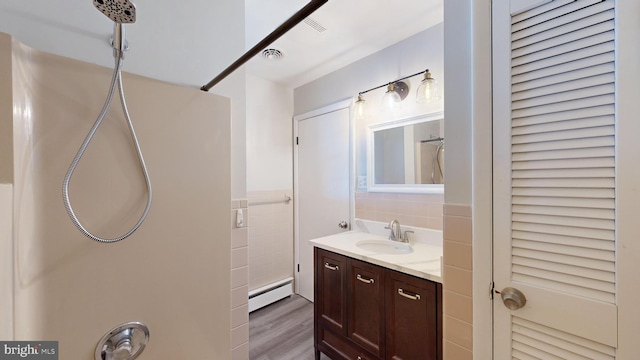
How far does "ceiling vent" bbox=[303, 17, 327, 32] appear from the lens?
163 cm

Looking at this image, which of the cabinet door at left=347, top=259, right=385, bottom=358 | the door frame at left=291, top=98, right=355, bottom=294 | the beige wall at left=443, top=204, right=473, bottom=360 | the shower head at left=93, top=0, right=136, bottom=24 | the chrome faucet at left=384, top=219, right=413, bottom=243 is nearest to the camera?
the shower head at left=93, top=0, right=136, bottom=24

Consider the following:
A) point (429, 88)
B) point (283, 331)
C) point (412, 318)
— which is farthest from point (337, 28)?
point (283, 331)

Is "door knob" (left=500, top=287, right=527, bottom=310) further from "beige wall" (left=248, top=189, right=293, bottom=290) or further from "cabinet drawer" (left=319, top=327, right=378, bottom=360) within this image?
"beige wall" (left=248, top=189, right=293, bottom=290)

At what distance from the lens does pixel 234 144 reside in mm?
1193

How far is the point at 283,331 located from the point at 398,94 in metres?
2.28

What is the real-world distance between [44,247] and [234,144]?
74cm

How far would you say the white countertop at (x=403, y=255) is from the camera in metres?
1.23

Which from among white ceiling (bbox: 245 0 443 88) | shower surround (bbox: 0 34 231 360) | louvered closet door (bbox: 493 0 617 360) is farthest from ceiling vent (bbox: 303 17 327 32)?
louvered closet door (bbox: 493 0 617 360)

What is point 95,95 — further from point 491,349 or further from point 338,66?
point 338,66

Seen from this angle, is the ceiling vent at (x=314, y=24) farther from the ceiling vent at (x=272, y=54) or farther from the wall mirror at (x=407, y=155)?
the wall mirror at (x=407, y=155)

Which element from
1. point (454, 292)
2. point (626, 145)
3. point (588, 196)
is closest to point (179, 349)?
point (454, 292)

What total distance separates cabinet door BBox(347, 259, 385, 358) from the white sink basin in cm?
31

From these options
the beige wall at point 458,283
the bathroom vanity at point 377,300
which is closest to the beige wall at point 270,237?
the bathroom vanity at point 377,300

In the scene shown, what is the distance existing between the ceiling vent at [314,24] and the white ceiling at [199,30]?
0.07ft
